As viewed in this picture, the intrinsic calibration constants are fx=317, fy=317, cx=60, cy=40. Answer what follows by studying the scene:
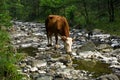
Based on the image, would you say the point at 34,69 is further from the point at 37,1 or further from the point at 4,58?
the point at 37,1

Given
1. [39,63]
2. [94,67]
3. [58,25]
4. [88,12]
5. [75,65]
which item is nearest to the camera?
[94,67]

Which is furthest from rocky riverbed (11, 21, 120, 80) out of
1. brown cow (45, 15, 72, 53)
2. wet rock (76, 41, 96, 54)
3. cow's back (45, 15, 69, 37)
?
cow's back (45, 15, 69, 37)

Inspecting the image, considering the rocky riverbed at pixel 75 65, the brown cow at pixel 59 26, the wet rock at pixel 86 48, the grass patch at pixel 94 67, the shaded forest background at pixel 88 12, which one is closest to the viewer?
the rocky riverbed at pixel 75 65

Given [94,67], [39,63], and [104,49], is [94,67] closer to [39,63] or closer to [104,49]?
[39,63]

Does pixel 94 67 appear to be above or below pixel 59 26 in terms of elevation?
below

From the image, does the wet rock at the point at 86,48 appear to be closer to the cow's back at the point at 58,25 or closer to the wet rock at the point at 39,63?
the cow's back at the point at 58,25

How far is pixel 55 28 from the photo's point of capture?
24.2 meters

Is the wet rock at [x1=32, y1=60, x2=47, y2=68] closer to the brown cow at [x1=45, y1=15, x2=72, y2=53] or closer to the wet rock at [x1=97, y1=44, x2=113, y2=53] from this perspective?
the brown cow at [x1=45, y1=15, x2=72, y2=53]

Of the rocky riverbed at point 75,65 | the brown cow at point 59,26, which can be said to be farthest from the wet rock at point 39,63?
the brown cow at point 59,26

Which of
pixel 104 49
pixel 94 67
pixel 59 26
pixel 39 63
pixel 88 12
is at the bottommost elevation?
pixel 88 12

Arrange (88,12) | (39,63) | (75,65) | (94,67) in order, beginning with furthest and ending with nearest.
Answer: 1. (88,12)
2. (39,63)
3. (75,65)
4. (94,67)

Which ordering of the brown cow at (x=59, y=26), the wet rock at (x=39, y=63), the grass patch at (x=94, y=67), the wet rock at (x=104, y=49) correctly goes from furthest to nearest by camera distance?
the wet rock at (x=104, y=49) < the brown cow at (x=59, y=26) < the wet rock at (x=39, y=63) < the grass patch at (x=94, y=67)

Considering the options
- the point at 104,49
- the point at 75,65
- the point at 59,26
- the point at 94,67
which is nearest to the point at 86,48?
the point at 104,49

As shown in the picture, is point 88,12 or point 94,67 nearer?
point 94,67
